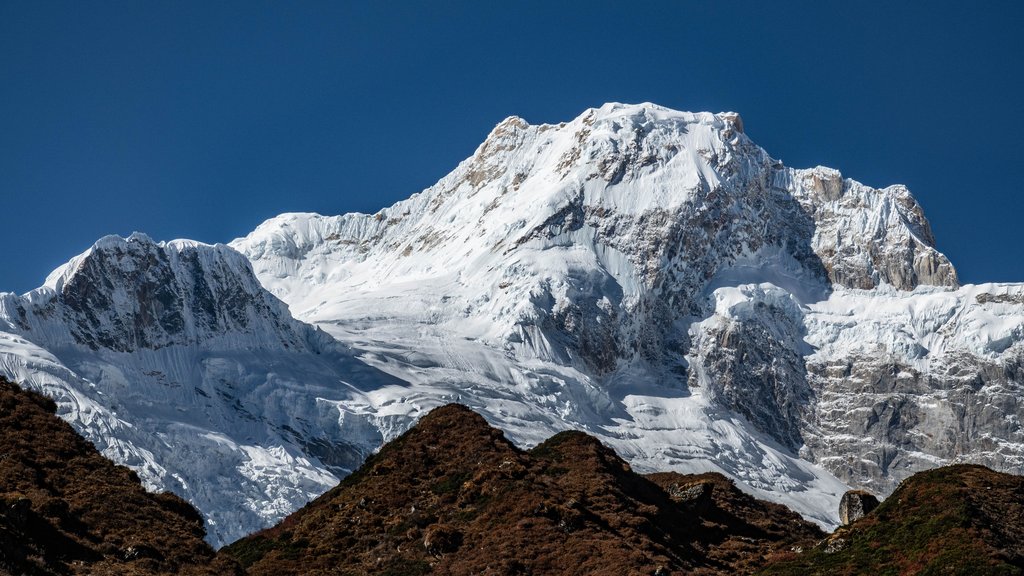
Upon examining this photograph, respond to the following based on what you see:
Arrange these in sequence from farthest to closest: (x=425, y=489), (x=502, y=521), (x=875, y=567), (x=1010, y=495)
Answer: (x=425, y=489)
(x=502, y=521)
(x=1010, y=495)
(x=875, y=567)

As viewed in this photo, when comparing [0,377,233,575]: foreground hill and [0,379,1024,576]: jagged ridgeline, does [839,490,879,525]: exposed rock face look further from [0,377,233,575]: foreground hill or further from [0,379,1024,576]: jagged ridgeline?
[0,377,233,575]: foreground hill

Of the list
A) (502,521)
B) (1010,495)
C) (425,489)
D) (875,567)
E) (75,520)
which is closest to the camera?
(75,520)

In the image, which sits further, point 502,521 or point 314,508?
point 314,508

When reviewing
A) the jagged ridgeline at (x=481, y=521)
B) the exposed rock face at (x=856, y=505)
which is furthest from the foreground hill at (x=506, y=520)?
the exposed rock face at (x=856, y=505)

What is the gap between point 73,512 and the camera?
162 feet

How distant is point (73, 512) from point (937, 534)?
91.3 ft

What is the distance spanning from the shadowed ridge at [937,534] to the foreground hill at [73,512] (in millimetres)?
20735

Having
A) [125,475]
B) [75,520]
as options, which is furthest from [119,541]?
[125,475]

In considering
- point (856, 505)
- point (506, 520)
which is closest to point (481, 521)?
point (506, 520)

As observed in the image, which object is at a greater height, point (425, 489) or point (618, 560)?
point (425, 489)

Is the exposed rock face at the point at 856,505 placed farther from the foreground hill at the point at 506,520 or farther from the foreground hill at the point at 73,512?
the foreground hill at the point at 73,512

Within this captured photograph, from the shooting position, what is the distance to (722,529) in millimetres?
67062

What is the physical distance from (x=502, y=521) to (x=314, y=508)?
1091 centimetres

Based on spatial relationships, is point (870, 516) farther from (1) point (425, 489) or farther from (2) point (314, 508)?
(2) point (314, 508)
